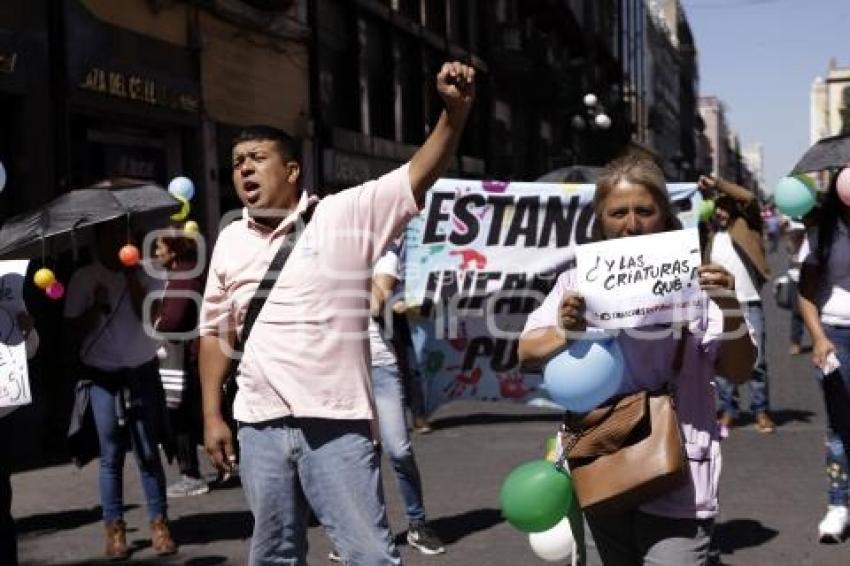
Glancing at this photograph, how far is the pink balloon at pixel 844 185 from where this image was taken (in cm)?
523

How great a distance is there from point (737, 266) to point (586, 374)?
6.07 metres

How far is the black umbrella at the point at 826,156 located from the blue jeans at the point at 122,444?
3.81m

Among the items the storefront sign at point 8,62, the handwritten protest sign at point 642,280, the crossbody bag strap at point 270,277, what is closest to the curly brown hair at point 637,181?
the handwritten protest sign at point 642,280

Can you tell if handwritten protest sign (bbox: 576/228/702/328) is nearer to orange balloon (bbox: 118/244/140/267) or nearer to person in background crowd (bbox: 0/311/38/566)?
person in background crowd (bbox: 0/311/38/566)

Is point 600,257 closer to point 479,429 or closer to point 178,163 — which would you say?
point 479,429

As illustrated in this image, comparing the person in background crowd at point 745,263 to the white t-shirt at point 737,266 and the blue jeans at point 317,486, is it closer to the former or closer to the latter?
the white t-shirt at point 737,266

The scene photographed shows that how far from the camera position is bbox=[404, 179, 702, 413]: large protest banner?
9.43m

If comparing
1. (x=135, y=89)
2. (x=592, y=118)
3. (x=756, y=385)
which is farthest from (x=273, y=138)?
(x=592, y=118)

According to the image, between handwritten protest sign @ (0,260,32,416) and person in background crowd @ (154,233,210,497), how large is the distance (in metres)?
1.91

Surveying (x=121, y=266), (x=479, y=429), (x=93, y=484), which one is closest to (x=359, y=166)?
(x=479, y=429)

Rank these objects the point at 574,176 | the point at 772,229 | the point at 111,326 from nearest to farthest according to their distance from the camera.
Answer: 1. the point at 111,326
2. the point at 574,176
3. the point at 772,229

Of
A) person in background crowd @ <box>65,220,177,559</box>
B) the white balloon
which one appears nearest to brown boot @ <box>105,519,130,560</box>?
person in background crowd @ <box>65,220,177,559</box>

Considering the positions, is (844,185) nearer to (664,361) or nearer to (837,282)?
(837,282)

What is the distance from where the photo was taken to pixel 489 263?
9.52 metres
